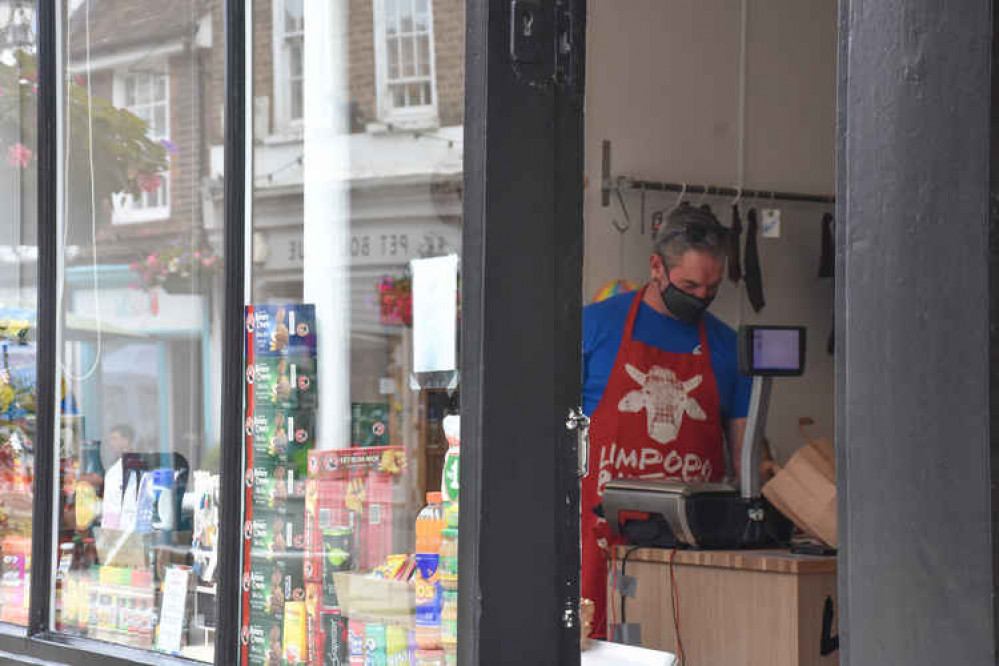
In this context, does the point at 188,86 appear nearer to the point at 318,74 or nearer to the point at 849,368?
the point at 318,74

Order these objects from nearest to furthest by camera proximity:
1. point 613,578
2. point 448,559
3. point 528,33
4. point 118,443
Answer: point 528,33 < point 448,559 < point 118,443 < point 613,578

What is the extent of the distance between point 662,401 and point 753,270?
0.92m

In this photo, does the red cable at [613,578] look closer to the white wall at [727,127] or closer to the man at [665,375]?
the man at [665,375]

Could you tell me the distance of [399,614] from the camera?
3.22 meters

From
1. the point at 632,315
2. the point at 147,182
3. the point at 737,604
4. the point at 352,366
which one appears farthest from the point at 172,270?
the point at 737,604

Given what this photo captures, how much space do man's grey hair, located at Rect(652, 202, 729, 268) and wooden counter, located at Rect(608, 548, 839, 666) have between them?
1.26 m

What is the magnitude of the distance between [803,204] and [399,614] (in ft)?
13.1

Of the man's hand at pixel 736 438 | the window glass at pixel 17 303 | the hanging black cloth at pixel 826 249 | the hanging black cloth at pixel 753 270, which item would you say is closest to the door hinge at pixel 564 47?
the window glass at pixel 17 303

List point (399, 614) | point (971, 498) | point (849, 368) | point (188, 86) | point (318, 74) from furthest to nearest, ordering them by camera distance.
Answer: point (188, 86) → point (318, 74) → point (399, 614) → point (849, 368) → point (971, 498)

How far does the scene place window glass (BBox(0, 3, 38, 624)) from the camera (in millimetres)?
4734

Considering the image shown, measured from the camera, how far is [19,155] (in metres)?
4.93

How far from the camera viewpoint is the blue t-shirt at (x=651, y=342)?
568 cm

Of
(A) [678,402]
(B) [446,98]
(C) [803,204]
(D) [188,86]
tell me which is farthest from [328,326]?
(C) [803,204]

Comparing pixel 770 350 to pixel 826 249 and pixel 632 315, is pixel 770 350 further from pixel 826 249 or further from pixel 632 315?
pixel 826 249
